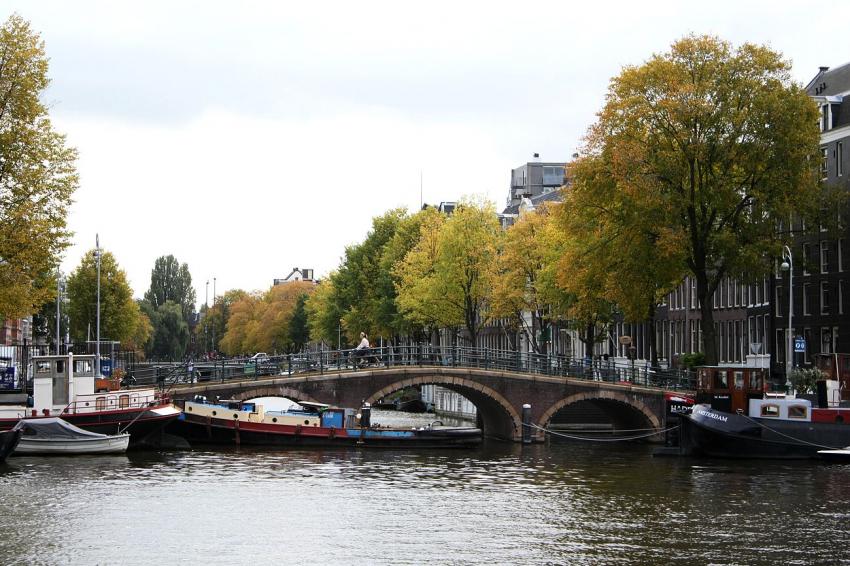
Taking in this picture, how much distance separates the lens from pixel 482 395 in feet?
219

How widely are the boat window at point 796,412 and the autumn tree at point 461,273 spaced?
119 ft

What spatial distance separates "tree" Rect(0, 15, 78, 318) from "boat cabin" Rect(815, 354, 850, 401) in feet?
105

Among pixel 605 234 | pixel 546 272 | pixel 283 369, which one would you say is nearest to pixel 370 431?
pixel 283 369

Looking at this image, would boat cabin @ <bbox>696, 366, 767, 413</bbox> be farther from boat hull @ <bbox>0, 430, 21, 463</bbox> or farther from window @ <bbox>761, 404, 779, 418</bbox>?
boat hull @ <bbox>0, 430, 21, 463</bbox>

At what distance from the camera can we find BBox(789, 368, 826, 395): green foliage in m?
58.2

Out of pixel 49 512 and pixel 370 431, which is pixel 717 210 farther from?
pixel 49 512

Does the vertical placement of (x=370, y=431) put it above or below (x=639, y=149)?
below

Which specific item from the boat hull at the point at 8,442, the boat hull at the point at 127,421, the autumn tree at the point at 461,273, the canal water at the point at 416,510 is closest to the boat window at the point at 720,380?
the canal water at the point at 416,510

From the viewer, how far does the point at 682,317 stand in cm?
8619

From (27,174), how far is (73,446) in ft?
36.0

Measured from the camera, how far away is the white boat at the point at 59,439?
52.2 metres

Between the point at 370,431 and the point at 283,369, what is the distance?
548 cm

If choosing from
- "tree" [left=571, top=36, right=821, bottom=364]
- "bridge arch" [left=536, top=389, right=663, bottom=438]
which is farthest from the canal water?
"tree" [left=571, top=36, right=821, bottom=364]

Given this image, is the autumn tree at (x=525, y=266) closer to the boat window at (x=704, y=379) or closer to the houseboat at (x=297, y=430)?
the houseboat at (x=297, y=430)
